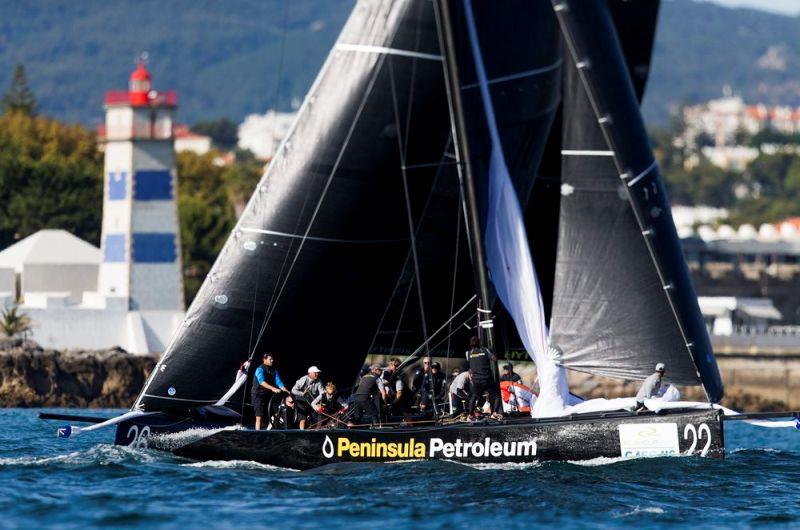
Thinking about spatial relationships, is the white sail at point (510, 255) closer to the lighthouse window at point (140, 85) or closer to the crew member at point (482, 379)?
the crew member at point (482, 379)

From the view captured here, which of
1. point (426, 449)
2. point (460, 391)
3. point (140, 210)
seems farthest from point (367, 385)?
point (140, 210)

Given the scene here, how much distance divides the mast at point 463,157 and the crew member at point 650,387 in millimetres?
2370

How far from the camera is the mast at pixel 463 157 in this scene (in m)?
26.3

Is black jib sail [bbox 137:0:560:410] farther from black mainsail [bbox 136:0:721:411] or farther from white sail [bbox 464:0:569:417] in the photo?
white sail [bbox 464:0:569:417]

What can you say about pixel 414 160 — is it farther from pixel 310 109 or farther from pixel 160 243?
pixel 160 243

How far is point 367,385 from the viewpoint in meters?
26.5

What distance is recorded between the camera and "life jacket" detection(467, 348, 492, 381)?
26.3 meters

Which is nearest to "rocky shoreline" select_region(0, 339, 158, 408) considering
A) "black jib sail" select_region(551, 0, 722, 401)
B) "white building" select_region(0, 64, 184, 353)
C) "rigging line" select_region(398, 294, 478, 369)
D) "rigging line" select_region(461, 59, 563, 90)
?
A: "white building" select_region(0, 64, 184, 353)

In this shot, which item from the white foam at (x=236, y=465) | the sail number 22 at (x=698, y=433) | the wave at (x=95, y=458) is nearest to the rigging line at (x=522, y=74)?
the sail number 22 at (x=698, y=433)

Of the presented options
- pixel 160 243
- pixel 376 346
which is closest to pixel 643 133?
pixel 376 346

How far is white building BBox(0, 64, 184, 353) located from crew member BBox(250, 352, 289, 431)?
3188 cm

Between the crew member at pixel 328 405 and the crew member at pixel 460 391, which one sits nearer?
the crew member at pixel 328 405

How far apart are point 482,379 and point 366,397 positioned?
1775 mm

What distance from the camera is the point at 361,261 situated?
27.2m
